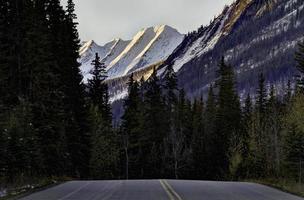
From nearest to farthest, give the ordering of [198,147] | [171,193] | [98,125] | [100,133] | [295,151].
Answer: [171,193], [295,151], [98,125], [100,133], [198,147]

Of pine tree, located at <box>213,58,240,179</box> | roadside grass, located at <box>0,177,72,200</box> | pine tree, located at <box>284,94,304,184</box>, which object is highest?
pine tree, located at <box>213,58,240,179</box>

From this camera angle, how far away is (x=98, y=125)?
70688 millimetres

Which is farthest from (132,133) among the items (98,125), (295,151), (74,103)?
(295,151)

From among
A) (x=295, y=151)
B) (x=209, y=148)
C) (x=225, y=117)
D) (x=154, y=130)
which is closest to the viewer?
(x=295, y=151)

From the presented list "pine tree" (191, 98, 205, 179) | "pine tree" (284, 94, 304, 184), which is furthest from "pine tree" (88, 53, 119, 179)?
"pine tree" (284, 94, 304, 184)

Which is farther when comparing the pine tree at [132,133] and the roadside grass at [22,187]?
the pine tree at [132,133]

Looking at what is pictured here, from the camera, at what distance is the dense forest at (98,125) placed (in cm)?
3606

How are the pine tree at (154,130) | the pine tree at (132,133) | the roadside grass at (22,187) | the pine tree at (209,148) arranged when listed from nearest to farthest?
1. the roadside grass at (22,187)
2. the pine tree at (209,148)
3. the pine tree at (154,130)
4. the pine tree at (132,133)

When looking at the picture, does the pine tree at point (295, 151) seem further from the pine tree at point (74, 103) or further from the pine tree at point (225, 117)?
the pine tree at point (225, 117)

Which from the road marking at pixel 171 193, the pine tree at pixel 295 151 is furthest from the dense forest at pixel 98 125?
the road marking at pixel 171 193

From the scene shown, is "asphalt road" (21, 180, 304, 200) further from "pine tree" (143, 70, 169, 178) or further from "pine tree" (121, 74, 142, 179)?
"pine tree" (121, 74, 142, 179)

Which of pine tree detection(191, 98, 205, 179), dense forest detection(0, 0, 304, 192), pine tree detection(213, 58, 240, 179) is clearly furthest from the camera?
pine tree detection(191, 98, 205, 179)

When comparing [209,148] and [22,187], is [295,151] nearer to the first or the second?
[22,187]

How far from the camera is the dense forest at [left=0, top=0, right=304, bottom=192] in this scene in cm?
3606
